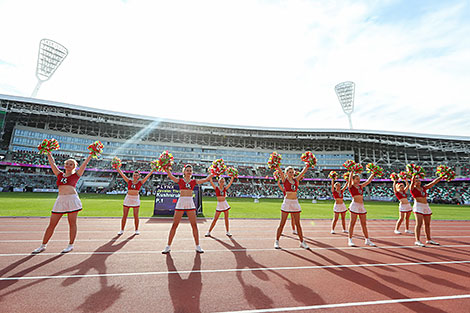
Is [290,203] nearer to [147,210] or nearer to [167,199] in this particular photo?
[167,199]

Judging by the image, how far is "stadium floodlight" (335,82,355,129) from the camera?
203 feet

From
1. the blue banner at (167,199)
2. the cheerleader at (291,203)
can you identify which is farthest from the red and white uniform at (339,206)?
the blue banner at (167,199)

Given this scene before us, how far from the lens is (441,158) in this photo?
200 feet

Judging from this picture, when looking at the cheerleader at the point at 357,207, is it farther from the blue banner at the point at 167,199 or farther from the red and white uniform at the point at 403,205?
the blue banner at the point at 167,199

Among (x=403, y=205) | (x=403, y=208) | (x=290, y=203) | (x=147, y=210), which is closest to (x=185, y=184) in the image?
(x=290, y=203)

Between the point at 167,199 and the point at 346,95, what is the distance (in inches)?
2482

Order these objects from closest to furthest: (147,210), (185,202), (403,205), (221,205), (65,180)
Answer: (65,180), (185,202), (221,205), (403,205), (147,210)

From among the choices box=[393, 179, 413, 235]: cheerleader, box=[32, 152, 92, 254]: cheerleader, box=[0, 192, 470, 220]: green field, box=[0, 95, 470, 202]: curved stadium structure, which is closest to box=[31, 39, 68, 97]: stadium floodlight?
box=[0, 95, 470, 202]: curved stadium structure

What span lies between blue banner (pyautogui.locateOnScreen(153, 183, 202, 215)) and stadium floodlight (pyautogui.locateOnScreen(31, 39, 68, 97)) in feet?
191

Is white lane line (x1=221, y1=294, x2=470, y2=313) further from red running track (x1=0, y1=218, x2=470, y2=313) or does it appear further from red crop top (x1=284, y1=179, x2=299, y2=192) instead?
red crop top (x1=284, y1=179, x2=299, y2=192)

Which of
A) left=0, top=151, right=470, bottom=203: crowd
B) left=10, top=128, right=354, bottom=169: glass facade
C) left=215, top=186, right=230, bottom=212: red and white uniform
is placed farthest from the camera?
left=10, top=128, right=354, bottom=169: glass facade

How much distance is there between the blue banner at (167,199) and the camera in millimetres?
14228

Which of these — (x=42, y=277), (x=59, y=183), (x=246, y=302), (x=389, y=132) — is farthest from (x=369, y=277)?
(x=389, y=132)

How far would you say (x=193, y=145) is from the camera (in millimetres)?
59000
